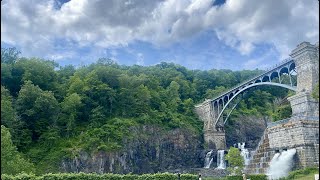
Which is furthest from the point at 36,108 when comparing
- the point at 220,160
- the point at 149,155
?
the point at 220,160

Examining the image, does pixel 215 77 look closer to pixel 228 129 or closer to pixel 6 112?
pixel 228 129

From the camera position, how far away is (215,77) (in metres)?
76.8

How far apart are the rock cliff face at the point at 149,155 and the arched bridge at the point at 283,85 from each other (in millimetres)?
2991

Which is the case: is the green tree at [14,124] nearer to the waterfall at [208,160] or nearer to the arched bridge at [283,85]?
the waterfall at [208,160]

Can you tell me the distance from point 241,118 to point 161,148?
18588 millimetres

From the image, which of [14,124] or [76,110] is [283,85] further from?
[14,124]

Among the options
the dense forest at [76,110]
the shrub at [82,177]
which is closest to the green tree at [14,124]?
the dense forest at [76,110]

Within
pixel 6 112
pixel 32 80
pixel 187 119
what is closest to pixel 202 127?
pixel 187 119

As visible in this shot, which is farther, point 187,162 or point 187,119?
point 187,119

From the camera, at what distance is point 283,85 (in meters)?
38.6

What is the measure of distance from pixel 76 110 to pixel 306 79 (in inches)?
1148

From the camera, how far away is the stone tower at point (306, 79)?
3475cm

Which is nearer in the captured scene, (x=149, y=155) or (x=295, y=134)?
(x=295, y=134)

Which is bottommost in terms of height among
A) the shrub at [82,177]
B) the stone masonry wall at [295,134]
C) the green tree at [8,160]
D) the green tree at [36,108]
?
the shrub at [82,177]
